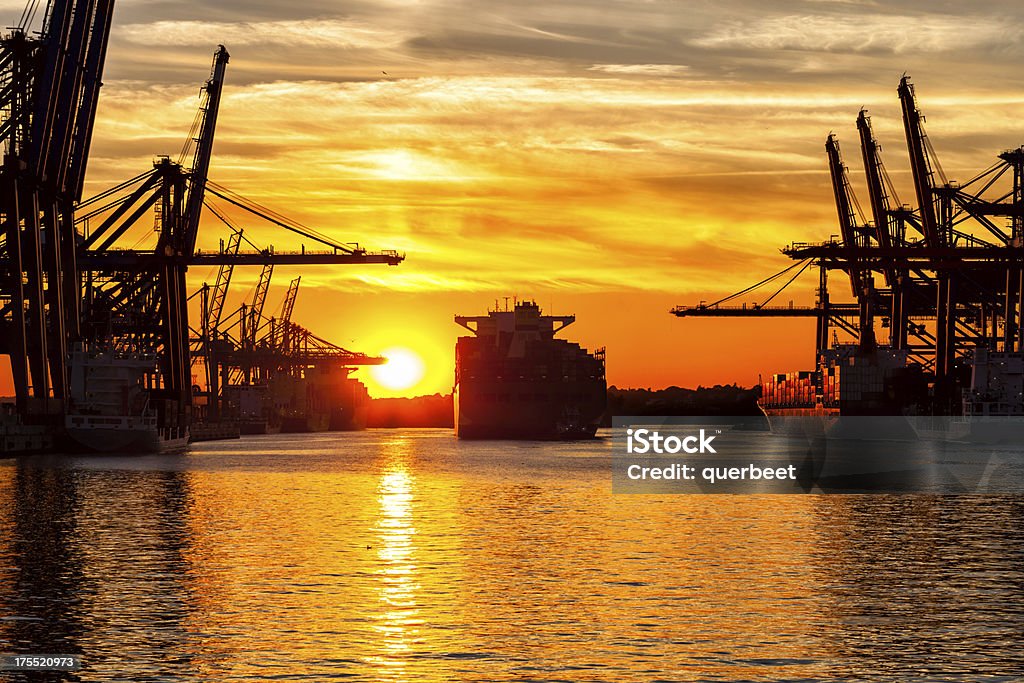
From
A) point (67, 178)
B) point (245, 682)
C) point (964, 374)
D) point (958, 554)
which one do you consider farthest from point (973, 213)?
point (245, 682)

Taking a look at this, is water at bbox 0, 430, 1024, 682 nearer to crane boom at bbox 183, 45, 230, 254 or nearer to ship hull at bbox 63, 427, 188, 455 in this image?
ship hull at bbox 63, 427, 188, 455

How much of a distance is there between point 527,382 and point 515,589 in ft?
412

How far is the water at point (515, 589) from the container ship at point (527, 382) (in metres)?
97.7

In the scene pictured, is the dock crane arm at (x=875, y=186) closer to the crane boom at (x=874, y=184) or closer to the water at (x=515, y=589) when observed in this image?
the crane boom at (x=874, y=184)

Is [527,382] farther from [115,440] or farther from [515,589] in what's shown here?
[515,589]

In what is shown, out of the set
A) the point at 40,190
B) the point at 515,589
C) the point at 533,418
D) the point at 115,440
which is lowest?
the point at 515,589

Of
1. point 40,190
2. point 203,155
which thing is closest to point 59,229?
point 40,190

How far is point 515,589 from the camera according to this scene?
32.8 metres

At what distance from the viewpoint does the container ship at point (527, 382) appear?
159250 mm

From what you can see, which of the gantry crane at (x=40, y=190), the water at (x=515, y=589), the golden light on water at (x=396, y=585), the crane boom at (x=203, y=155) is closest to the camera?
the water at (x=515, y=589)

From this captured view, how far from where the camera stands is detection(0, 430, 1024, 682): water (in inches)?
960

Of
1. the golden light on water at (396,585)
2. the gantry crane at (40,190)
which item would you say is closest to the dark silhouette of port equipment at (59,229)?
the gantry crane at (40,190)

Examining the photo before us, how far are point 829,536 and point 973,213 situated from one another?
114 metres

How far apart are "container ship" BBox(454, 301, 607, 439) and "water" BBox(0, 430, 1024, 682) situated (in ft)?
320
